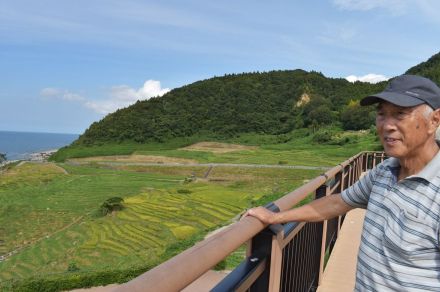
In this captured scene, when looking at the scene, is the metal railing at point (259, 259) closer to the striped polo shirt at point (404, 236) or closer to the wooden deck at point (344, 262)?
the wooden deck at point (344, 262)

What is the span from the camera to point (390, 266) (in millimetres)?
Result: 1482

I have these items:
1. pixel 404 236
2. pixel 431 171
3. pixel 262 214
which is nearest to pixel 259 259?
pixel 262 214

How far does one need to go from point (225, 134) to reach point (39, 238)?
55665 mm

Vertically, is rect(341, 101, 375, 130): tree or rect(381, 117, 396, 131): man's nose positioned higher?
rect(341, 101, 375, 130): tree

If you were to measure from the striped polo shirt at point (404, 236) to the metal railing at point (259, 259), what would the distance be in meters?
0.35

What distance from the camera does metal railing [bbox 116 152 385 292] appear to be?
3.08ft

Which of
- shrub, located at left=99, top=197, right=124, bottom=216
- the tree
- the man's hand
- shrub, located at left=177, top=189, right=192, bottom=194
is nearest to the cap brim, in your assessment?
the man's hand

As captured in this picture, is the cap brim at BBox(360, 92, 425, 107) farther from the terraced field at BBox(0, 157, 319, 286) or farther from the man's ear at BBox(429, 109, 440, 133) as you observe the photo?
the terraced field at BBox(0, 157, 319, 286)

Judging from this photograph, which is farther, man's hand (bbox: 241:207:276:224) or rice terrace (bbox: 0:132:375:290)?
rice terrace (bbox: 0:132:375:290)

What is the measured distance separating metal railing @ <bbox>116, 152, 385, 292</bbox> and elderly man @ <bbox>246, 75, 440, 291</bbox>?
5.0 inches

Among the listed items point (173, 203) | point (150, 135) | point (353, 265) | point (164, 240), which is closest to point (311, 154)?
point (173, 203)

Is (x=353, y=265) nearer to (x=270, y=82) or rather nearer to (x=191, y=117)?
(x=191, y=117)

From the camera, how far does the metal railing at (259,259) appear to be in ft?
3.08

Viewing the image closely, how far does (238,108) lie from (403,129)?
86.8 metres
